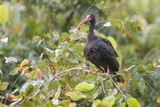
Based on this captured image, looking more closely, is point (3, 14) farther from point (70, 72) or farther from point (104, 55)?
point (70, 72)

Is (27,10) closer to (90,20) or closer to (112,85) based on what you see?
→ (90,20)

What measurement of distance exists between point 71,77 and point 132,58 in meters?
2.69

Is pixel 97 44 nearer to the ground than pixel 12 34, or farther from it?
nearer to the ground

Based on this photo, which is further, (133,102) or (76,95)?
(76,95)

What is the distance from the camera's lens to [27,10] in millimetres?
12180

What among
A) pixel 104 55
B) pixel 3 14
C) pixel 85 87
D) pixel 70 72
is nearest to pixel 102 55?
pixel 104 55

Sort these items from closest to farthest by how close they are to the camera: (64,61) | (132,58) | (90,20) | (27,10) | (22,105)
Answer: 1. (22,105)
2. (64,61)
3. (90,20)
4. (132,58)
5. (27,10)

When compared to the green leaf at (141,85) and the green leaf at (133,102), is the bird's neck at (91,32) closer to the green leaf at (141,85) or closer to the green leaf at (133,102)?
the green leaf at (141,85)

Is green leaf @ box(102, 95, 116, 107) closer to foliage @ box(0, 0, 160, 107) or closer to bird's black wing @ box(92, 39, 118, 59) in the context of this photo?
foliage @ box(0, 0, 160, 107)

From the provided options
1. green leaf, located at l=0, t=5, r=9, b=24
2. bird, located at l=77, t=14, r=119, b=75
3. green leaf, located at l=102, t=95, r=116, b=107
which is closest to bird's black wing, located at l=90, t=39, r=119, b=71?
bird, located at l=77, t=14, r=119, b=75

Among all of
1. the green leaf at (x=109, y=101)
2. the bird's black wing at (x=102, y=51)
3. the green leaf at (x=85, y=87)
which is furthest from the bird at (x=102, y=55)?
the green leaf at (x=109, y=101)

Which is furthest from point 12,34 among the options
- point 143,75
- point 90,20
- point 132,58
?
point 143,75

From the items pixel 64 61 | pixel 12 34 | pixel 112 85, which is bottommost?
pixel 112 85

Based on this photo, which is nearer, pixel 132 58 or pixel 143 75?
pixel 143 75
